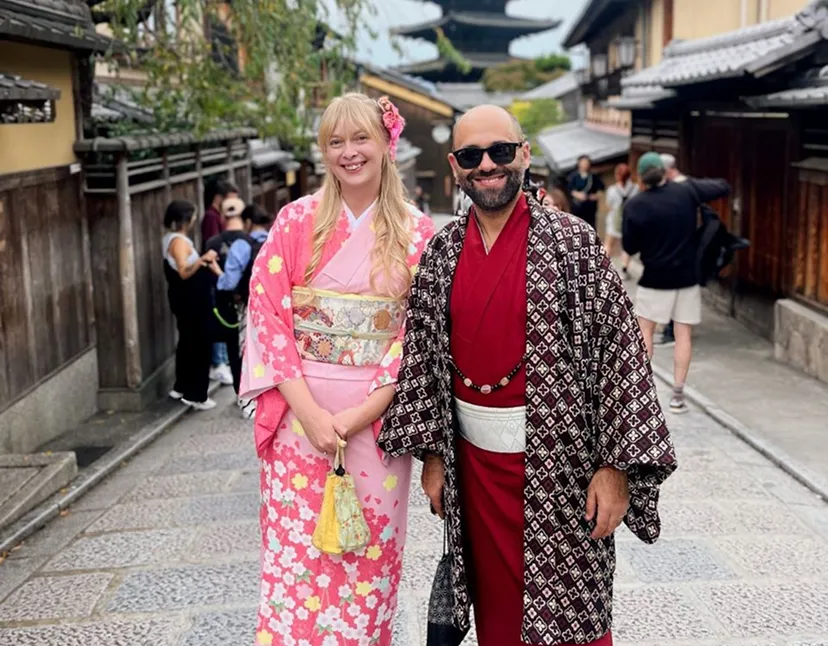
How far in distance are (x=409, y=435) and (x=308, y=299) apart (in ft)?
1.92

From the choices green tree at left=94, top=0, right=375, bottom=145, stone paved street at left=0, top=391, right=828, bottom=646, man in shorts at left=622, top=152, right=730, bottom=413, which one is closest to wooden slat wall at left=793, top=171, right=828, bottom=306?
man in shorts at left=622, top=152, right=730, bottom=413

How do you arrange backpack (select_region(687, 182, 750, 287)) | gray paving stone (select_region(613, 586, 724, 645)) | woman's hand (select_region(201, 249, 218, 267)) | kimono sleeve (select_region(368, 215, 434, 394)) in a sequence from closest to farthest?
1. kimono sleeve (select_region(368, 215, 434, 394))
2. gray paving stone (select_region(613, 586, 724, 645))
3. woman's hand (select_region(201, 249, 218, 267))
4. backpack (select_region(687, 182, 750, 287))

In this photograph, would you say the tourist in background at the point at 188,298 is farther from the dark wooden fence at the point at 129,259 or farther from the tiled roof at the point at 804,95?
the tiled roof at the point at 804,95

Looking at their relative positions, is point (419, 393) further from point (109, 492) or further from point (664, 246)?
point (664, 246)

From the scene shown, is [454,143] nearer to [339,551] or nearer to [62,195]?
[339,551]

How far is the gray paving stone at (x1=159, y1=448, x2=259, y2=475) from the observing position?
6.93 metres

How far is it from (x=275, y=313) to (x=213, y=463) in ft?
13.3

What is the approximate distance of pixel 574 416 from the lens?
2930 millimetres

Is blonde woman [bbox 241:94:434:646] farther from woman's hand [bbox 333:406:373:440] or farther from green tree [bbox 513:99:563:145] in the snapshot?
green tree [bbox 513:99:563:145]

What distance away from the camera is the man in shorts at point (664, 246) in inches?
327

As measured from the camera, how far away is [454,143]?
10.2 ft

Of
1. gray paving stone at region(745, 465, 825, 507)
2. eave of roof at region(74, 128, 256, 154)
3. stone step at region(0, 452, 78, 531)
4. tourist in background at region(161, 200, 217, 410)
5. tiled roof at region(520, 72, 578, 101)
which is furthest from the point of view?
tiled roof at region(520, 72, 578, 101)

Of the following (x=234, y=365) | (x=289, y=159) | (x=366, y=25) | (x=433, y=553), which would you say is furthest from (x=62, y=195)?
(x=289, y=159)

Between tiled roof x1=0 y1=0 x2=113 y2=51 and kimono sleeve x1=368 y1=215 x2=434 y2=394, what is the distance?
3.70 meters
